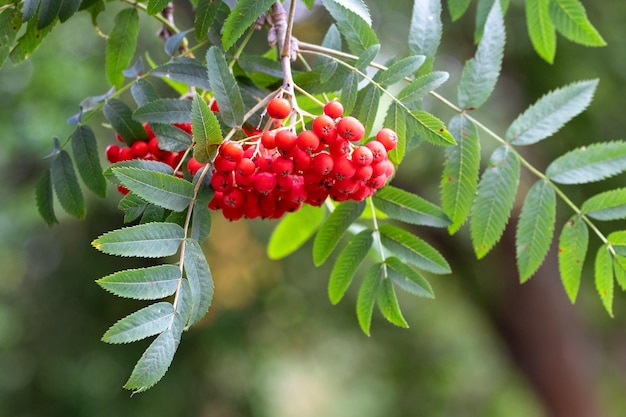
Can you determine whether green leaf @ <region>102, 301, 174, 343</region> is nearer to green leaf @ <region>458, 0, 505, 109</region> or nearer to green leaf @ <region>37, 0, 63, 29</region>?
green leaf @ <region>37, 0, 63, 29</region>

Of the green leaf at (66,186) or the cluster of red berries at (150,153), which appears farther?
the green leaf at (66,186)

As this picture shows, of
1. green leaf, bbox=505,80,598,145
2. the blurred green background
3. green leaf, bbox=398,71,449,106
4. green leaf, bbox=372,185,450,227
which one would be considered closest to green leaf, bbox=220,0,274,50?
green leaf, bbox=398,71,449,106

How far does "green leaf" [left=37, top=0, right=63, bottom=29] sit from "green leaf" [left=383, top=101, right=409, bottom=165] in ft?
1.66

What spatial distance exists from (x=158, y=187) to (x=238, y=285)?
4.02m

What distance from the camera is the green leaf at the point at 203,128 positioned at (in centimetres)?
86

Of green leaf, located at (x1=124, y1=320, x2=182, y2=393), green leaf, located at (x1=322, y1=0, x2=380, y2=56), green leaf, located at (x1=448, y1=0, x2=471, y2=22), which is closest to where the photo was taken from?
green leaf, located at (x1=124, y1=320, x2=182, y2=393)

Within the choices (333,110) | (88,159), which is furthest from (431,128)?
(88,159)

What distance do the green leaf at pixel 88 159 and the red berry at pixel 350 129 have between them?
50 cm

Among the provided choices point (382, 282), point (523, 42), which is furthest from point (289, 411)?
point (382, 282)

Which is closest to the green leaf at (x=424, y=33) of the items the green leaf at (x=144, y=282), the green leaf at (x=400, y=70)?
the green leaf at (x=400, y=70)

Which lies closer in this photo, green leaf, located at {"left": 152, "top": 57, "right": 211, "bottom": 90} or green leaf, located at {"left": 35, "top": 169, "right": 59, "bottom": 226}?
green leaf, located at {"left": 152, "top": 57, "right": 211, "bottom": 90}

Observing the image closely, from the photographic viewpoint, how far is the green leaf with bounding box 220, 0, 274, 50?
2.87 ft

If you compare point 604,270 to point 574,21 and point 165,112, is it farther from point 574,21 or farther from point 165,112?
point 165,112

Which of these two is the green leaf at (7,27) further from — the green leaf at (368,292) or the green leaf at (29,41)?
the green leaf at (368,292)
